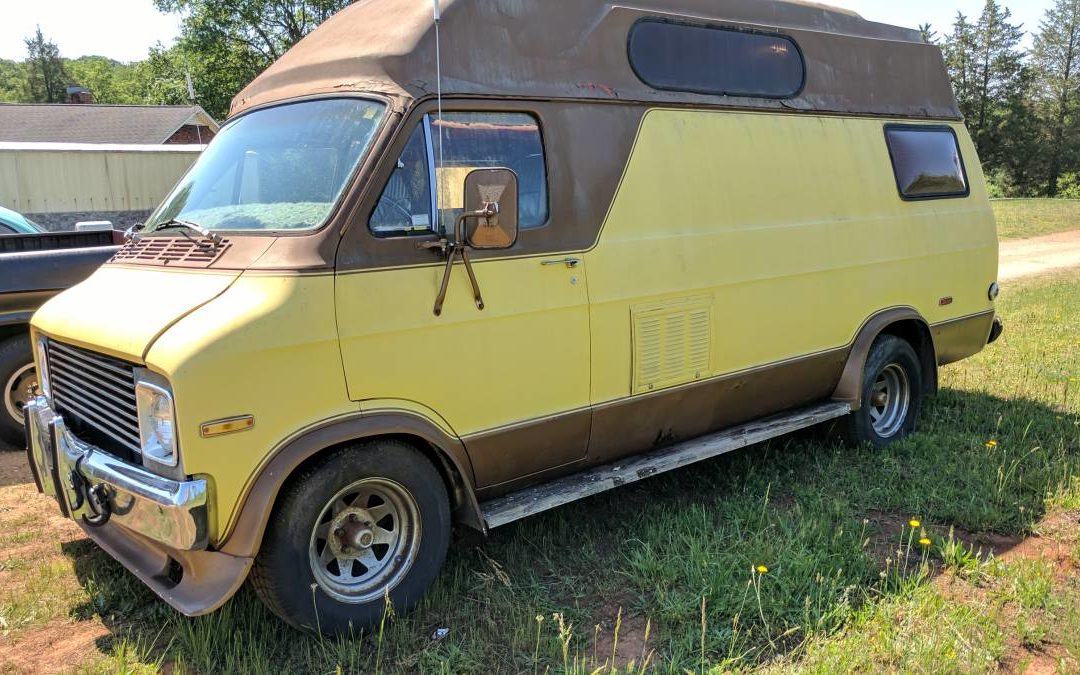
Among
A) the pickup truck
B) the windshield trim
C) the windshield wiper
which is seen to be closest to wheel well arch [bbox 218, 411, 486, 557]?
the windshield trim

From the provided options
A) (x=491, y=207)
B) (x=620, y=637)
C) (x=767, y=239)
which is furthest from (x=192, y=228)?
(x=767, y=239)

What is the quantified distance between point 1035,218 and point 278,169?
27279 mm

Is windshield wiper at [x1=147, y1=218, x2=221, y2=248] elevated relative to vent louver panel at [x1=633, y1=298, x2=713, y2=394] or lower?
elevated

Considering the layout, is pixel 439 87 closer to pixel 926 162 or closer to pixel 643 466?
pixel 643 466

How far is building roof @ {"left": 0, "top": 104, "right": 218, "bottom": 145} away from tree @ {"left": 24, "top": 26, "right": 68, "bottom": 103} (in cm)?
4993

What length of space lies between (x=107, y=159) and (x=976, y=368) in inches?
650

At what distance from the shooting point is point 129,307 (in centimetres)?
355

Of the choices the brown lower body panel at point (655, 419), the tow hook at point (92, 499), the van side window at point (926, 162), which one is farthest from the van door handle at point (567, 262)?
the van side window at point (926, 162)

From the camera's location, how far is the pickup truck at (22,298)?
6.00m

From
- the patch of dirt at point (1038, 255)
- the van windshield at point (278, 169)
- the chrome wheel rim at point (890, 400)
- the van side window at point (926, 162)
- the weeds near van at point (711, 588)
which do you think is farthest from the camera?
the patch of dirt at point (1038, 255)

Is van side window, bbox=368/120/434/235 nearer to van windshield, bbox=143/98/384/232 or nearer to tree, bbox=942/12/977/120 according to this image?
van windshield, bbox=143/98/384/232

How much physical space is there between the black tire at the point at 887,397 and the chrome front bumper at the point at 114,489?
429cm

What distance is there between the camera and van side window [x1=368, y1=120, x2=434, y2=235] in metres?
3.58

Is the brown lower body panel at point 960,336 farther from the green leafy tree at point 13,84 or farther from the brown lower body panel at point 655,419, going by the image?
the green leafy tree at point 13,84
